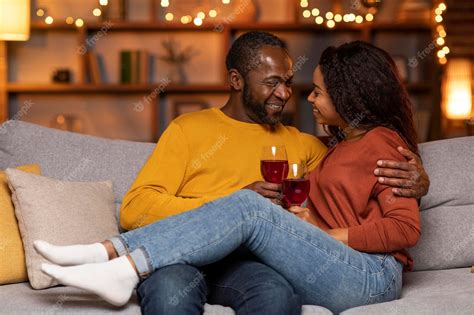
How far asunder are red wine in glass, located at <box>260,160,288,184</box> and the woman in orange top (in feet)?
0.34

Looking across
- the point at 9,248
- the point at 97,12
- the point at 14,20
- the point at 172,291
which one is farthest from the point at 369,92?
the point at 97,12

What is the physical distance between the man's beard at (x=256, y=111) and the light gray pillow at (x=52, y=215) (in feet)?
1.97

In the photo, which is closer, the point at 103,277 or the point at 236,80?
the point at 103,277

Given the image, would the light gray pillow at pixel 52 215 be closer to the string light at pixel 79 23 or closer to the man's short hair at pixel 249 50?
the man's short hair at pixel 249 50

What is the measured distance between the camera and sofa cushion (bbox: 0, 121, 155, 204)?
2662 millimetres

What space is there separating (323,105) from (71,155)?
2.83 ft

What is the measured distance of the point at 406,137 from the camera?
2420mm

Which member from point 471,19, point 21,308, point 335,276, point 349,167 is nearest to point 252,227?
point 335,276

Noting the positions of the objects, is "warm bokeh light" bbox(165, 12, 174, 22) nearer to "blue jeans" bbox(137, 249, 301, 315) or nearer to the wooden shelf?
the wooden shelf

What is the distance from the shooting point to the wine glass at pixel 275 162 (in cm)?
225

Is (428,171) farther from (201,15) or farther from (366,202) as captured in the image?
(201,15)

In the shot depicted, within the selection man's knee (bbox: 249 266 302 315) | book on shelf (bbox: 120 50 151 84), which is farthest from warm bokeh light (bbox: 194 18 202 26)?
man's knee (bbox: 249 266 302 315)

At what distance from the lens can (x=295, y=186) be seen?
2154mm

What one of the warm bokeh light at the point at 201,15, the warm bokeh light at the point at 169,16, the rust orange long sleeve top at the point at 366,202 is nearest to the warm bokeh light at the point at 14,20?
the warm bokeh light at the point at 169,16
